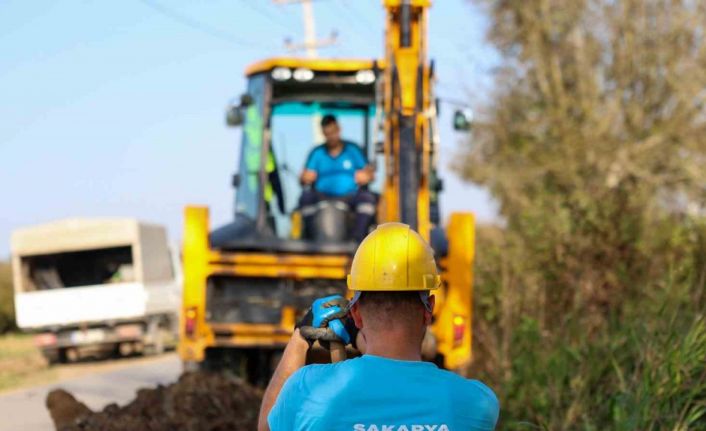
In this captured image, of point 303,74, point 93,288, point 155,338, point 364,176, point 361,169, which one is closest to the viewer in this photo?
point 364,176

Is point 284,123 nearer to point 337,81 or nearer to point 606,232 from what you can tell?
point 337,81

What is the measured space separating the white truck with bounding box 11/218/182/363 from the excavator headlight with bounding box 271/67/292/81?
11.7 metres

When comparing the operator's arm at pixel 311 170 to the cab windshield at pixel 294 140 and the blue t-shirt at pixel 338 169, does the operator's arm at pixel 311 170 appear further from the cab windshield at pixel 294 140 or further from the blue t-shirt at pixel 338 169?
the cab windshield at pixel 294 140

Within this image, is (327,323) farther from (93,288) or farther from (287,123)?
(93,288)

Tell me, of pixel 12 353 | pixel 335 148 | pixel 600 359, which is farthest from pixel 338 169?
pixel 12 353

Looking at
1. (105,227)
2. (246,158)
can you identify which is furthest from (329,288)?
(105,227)

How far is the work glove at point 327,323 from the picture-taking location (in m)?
3.64

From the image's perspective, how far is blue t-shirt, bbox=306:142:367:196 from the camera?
1188 centimetres

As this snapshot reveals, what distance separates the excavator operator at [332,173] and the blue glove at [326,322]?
7952mm

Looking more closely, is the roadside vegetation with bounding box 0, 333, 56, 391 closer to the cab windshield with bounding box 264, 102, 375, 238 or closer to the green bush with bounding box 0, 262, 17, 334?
the green bush with bounding box 0, 262, 17, 334

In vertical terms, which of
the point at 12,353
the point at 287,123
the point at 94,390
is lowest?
the point at 12,353

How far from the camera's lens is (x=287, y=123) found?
12.8 metres

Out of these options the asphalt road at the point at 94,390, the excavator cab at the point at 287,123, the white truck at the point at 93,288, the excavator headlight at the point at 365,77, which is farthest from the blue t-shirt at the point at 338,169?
the white truck at the point at 93,288

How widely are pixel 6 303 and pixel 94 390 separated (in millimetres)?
19974
